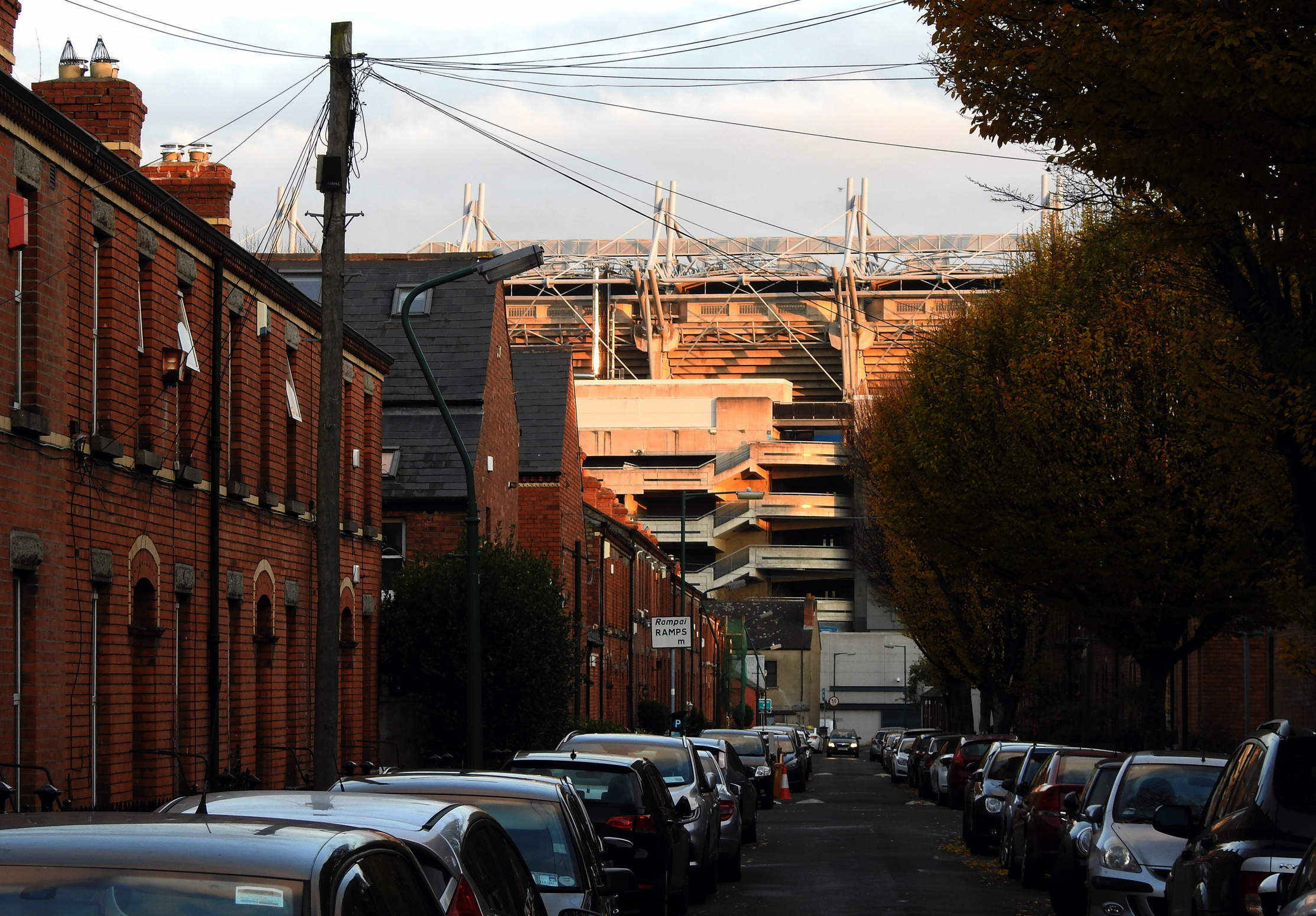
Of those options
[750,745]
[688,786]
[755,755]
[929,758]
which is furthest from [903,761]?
[688,786]

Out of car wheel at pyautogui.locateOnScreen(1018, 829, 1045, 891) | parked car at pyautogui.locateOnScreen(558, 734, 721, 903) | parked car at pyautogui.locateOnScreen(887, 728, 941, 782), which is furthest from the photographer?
parked car at pyautogui.locateOnScreen(887, 728, 941, 782)

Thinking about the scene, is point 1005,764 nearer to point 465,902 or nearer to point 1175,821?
point 1175,821

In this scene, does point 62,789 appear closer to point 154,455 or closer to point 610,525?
point 154,455

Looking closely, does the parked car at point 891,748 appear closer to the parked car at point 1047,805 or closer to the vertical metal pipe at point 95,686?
the parked car at point 1047,805

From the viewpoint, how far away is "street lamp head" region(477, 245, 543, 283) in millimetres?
18719

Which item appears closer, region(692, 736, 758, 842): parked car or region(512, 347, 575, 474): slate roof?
region(692, 736, 758, 842): parked car

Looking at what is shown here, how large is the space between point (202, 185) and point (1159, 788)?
16.1 metres

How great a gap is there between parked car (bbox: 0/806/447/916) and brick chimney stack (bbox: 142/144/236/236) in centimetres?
1996

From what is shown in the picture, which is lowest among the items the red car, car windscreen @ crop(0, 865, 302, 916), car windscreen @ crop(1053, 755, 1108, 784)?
the red car

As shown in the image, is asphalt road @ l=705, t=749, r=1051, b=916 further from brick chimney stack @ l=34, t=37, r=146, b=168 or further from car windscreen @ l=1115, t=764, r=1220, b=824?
brick chimney stack @ l=34, t=37, r=146, b=168

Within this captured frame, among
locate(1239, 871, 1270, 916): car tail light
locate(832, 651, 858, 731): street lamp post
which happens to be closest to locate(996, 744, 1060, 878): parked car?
locate(1239, 871, 1270, 916): car tail light

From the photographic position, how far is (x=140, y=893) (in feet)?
13.4

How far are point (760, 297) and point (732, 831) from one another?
108306 millimetres

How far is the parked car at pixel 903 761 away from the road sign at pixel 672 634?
12.5m
